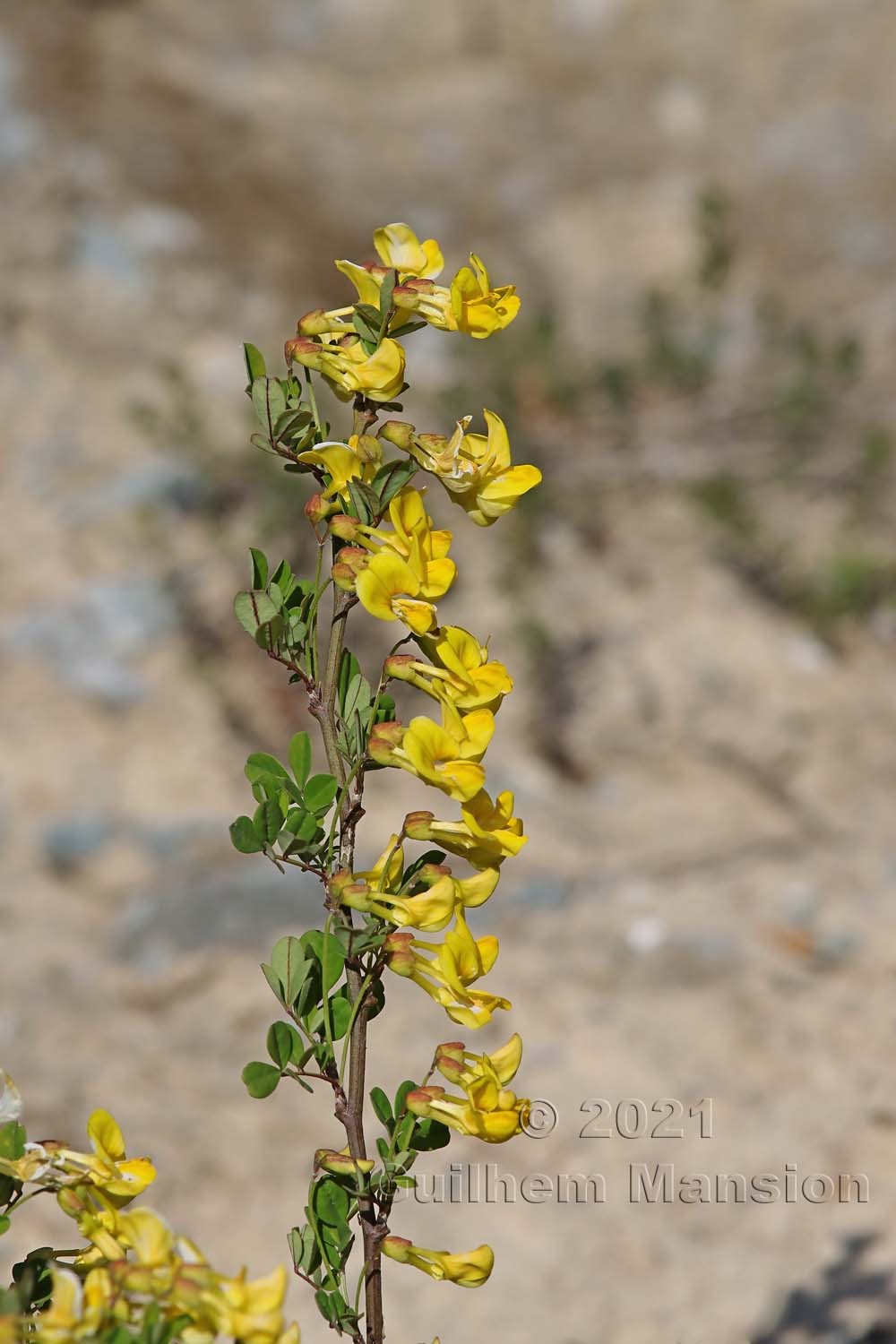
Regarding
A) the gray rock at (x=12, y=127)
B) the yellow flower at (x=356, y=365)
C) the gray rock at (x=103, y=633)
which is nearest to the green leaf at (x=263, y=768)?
the yellow flower at (x=356, y=365)

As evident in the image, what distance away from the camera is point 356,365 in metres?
1.14

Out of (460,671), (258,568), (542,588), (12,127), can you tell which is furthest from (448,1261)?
(12,127)

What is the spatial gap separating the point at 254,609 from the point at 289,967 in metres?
0.32

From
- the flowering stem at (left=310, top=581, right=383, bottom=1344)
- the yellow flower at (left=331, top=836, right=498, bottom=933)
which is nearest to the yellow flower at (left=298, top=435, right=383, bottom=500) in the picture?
the flowering stem at (left=310, top=581, right=383, bottom=1344)

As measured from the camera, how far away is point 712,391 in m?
4.96

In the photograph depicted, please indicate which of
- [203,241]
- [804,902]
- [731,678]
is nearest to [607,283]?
[203,241]

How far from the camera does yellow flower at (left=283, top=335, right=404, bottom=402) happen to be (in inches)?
43.7

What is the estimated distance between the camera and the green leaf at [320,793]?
46.6 inches

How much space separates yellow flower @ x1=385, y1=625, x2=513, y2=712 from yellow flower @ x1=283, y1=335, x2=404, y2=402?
210 millimetres

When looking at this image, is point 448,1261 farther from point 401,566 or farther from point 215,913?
point 215,913

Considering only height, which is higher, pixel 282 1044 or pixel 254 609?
pixel 254 609

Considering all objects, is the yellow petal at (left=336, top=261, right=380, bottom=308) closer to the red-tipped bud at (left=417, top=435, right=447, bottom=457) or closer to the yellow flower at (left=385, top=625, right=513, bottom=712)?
the red-tipped bud at (left=417, top=435, right=447, bottom=457)

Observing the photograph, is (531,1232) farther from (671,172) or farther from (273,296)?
(671,172)

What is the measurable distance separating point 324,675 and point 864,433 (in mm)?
3952
